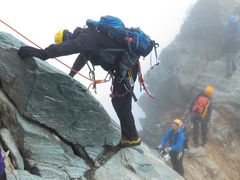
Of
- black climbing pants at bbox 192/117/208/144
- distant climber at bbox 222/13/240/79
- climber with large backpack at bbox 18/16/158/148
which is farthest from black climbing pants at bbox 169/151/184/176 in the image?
distant climber at bbox 222/13/240/79

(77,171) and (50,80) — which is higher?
(50,80)

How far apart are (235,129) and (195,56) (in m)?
7.41

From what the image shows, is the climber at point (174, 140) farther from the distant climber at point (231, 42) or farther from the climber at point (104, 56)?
the distant climber at point (231, 42)

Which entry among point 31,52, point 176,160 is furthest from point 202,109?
point 31,52

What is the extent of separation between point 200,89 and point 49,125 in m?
16.8

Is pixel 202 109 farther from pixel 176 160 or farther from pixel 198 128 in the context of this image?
pixel 176 160

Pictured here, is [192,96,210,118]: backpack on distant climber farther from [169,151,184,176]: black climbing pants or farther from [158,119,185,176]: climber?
[158,119,185,176]: climber

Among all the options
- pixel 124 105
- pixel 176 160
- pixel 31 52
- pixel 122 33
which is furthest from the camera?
pixel 176 160

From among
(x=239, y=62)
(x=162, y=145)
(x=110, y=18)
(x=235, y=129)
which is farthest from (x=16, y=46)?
(x=239, y=62)

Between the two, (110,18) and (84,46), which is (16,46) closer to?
(84,46)

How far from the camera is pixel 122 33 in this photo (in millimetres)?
8539

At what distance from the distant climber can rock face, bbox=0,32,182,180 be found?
14.8m

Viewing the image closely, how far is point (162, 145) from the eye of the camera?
619 inches

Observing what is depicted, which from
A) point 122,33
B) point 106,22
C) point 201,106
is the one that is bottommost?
point 201,106
